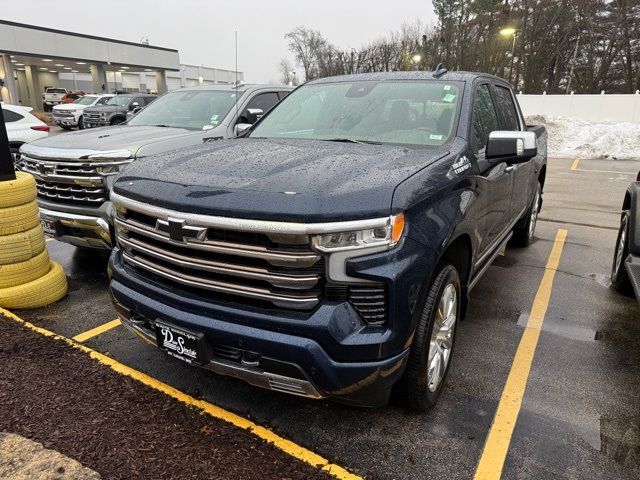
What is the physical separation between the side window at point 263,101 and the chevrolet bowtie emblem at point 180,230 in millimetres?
4449

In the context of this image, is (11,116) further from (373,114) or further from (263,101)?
(373,114)

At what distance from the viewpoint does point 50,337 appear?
3588mm

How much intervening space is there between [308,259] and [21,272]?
320 centimetres

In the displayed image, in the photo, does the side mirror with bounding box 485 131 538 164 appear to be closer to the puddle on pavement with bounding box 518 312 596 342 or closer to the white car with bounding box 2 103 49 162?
the puddle on pavement with bounding box 518 312 596 342

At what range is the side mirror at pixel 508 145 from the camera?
10.4 feet

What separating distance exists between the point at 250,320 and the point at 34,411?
150 cm

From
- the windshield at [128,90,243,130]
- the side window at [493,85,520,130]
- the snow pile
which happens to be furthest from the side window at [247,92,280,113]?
the snow pile

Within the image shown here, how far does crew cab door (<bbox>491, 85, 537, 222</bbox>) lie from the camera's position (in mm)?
4344

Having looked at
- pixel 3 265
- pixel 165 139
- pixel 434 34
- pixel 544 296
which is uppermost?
pixel 434 34

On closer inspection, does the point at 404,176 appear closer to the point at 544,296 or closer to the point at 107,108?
the point at 544,296

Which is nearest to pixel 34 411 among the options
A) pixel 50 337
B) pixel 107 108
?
pixel 50 337

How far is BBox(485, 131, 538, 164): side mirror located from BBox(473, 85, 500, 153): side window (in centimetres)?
14

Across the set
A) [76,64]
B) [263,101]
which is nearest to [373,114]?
[263,101]

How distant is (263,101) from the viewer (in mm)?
6820
